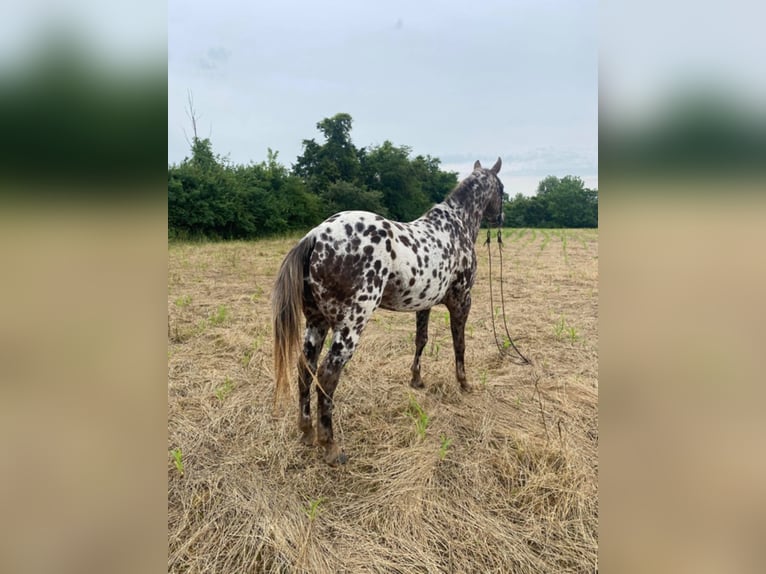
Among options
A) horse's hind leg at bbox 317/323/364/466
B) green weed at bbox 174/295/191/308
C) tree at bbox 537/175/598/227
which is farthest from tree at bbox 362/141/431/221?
horse's hind leg at bbox 317/323/364/466

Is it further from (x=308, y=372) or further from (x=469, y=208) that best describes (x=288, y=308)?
(x=469, y=208)

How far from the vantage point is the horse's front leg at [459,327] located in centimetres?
356

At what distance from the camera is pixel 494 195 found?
13.0 ft

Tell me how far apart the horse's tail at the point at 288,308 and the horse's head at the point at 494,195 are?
220 centimetres

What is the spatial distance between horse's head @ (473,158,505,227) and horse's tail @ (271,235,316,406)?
86.4 inches

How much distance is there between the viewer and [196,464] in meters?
2.59

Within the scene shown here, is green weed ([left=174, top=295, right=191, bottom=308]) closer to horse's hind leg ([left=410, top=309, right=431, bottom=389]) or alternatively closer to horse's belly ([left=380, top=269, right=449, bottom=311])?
horse's hind leg ([left=410, top=309, right=431, bottom=389])

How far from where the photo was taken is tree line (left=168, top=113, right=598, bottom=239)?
51.6 feet

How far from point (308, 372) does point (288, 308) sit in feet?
1.99

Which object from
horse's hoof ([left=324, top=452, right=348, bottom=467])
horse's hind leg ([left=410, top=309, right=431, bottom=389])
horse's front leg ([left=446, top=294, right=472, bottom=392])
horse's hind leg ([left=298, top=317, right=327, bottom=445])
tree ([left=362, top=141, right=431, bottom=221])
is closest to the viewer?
horse's hoof ([left=324, top=452, right=348, bottom=467])

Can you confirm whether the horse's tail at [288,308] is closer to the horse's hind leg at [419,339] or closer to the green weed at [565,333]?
the horse's hind leg at [419,339]
